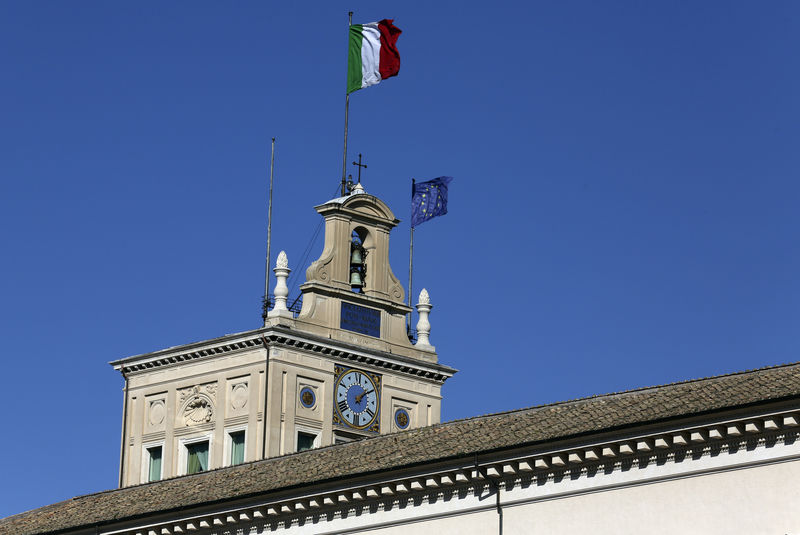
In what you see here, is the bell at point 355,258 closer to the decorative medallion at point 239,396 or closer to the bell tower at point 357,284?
the bell tower at point 357,284

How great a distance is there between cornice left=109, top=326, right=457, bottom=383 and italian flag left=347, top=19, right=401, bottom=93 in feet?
30.5

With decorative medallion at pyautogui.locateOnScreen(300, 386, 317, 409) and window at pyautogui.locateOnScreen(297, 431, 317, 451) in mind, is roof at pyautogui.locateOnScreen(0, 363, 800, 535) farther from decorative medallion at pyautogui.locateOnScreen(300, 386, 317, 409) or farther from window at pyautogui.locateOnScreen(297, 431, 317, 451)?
decorative medallion at pyautogui.locateOnScreen(300, 386, 317, 409)

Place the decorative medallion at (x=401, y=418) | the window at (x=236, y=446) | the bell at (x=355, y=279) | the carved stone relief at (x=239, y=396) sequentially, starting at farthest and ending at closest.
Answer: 1. the bell at (x=355, y=279)
2. the decorative medallion at (x=401, y=418)
3. the carved stone relief at (x=239, y=396)
4. the window at (x=236, y=446)

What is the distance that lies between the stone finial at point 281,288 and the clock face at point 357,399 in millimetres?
2534

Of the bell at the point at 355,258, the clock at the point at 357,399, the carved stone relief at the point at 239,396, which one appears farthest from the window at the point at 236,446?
the bell at the point at 355,258

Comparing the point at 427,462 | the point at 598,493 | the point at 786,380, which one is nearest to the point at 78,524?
the point at 427,462

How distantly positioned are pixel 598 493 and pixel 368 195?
27.4 meters

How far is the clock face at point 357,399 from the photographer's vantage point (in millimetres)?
60094

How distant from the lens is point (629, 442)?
3509 cm

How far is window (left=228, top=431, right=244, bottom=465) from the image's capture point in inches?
2323

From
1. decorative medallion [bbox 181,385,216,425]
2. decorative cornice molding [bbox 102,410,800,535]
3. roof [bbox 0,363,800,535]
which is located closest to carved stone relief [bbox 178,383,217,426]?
decorative medallion [bbox 181,385,216,425]

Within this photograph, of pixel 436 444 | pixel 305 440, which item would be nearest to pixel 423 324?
pixel 305 440

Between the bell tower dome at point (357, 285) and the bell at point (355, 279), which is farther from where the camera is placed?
the bell at point (355, 279)

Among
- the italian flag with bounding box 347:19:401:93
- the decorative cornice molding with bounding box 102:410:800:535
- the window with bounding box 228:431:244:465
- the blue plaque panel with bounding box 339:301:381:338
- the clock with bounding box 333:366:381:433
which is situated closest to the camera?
the decorative cornice molding with bounding box 102:410:800:535
